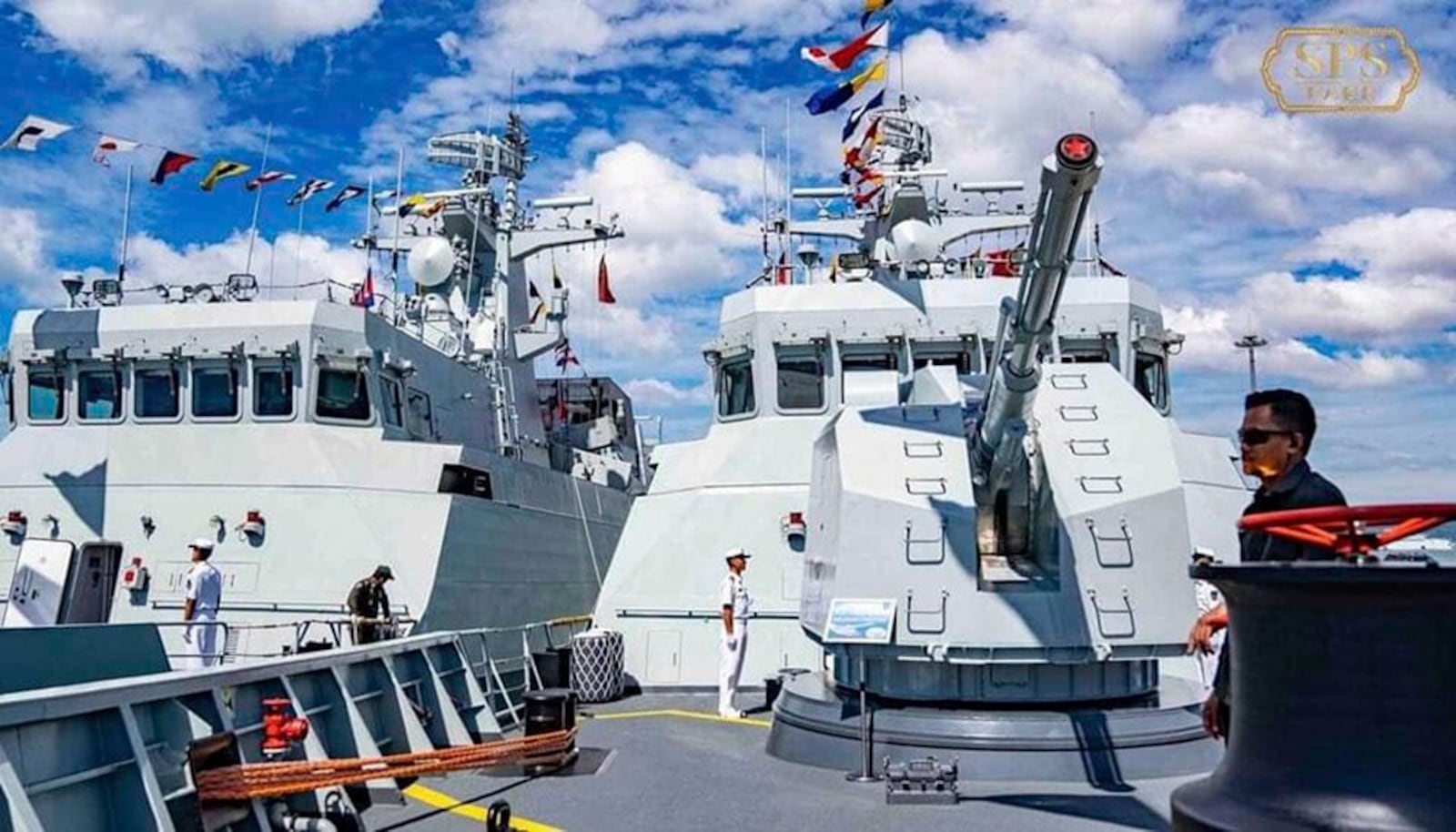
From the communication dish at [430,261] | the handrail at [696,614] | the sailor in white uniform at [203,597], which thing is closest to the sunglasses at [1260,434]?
the sailor in white uniform at [203,597]

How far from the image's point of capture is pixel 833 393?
11391mm

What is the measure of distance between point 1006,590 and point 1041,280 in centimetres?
220

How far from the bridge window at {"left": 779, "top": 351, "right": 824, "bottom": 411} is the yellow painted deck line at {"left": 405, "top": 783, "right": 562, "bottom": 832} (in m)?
6.01

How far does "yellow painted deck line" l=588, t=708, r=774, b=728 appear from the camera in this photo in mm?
8641

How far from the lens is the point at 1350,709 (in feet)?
4.83

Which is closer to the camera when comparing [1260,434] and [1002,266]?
[1260,434]

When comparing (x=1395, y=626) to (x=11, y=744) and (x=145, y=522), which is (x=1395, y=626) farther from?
(x=145, y=522)

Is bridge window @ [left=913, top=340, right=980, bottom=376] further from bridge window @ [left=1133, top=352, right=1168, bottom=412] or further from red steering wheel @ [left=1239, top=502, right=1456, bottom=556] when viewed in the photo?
red steering wheel @ [left=1239, top=502, right=1456, bottom=556]

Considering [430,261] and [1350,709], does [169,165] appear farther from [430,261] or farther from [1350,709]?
[1350,709]

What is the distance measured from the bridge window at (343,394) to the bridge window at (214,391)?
2.88 feet

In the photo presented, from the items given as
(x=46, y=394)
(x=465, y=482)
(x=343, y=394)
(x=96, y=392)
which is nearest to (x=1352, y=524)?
(x=465, y=482)

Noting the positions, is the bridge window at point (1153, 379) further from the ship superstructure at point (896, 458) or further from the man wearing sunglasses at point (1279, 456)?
the man wearing sunglasses at point (1279, 456)

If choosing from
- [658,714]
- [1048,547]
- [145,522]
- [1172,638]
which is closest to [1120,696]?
[1172,638]

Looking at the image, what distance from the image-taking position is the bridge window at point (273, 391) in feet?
37.8
